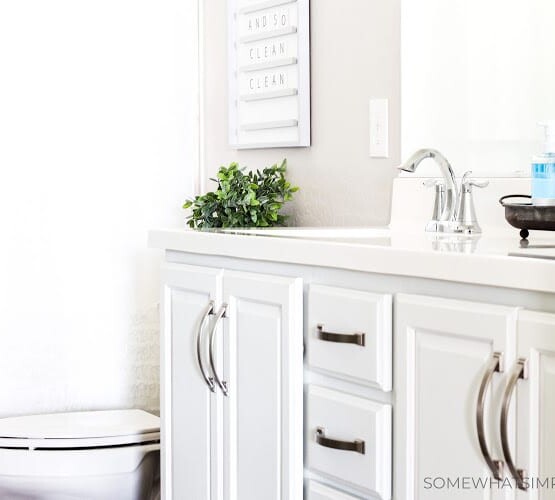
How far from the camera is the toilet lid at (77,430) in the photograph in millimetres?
2359

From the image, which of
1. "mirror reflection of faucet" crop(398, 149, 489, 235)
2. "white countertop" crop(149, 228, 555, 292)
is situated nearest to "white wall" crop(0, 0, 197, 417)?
"white countertop" crop(149, 228, 555, 292)

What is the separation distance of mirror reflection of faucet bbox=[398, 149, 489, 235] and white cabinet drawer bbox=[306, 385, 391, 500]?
0.48 m

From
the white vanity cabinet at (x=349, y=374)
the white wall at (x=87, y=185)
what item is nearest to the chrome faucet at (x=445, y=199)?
the white vanity cabinet at (x=349, y=374)

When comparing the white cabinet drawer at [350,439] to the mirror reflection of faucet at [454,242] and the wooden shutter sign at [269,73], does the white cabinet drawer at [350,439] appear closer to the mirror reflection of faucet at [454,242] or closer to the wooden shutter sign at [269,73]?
the mirror reflection of faucet at [454,242]

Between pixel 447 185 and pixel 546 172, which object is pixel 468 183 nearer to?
pixel 447 185

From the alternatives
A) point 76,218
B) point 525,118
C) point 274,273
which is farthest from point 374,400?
point 76,218

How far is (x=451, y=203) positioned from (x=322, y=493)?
2.08ft

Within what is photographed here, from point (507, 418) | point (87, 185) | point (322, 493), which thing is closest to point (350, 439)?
point (322, 493)

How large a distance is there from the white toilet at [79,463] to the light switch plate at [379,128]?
2.81 ft

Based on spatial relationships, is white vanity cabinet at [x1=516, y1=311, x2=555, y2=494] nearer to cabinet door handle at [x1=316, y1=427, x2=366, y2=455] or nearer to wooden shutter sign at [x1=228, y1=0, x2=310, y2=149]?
cabinet door handle at [x1=316, y1=427, x2=366, y2=455]

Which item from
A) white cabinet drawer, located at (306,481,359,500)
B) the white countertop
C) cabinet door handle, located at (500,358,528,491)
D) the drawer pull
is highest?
the white countertop

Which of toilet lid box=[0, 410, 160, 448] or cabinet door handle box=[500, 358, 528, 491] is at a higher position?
cabinet door handle box=[500, 358, 528, 491]

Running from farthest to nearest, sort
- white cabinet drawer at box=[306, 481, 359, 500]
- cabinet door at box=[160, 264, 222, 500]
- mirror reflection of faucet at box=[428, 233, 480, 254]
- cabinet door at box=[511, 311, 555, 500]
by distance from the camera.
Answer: cabinet door at box=[160, 264, 222, 500] < white cabinet drawer at box=[306, 481, 359, 500] < mirror reflection of faucet at box=[428, 233, 480, 254] < cabinet door at box=[511, 311, 555, 500]

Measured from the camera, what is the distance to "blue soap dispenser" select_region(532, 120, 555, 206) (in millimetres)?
1648
